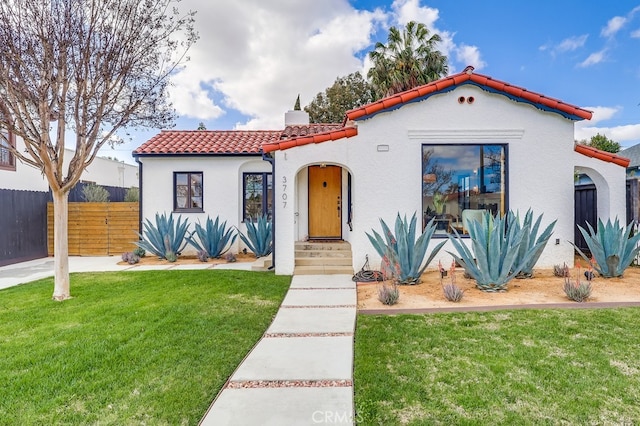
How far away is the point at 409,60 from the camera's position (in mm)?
21469

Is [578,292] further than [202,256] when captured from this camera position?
No

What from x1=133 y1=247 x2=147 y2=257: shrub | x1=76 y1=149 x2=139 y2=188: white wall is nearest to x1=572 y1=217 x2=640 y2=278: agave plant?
x1=133 y1=247 x2=147 y2=257: shrub

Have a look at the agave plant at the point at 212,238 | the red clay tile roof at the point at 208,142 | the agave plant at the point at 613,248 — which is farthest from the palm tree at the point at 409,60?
the agave plant at the point at 613,248

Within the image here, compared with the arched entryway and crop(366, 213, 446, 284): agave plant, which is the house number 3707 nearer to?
the arched entryway

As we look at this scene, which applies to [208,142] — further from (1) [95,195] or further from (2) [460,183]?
(2) [460,183]

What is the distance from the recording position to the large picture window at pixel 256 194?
13.1 meters

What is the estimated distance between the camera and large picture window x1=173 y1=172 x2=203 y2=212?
1284 centimetres

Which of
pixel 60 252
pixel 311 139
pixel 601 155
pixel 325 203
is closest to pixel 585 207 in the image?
pixel 601 155

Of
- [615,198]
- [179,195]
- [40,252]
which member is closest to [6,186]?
[40,252]

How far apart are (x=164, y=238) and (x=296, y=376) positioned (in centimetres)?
929

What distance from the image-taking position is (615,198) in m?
9.12

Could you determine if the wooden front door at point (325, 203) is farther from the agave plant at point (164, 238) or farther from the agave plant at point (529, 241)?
the agave plant at point (529, 241)

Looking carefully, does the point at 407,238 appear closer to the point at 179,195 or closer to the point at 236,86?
→ the point at 179,195

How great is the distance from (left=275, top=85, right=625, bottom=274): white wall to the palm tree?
1326 centimetres
